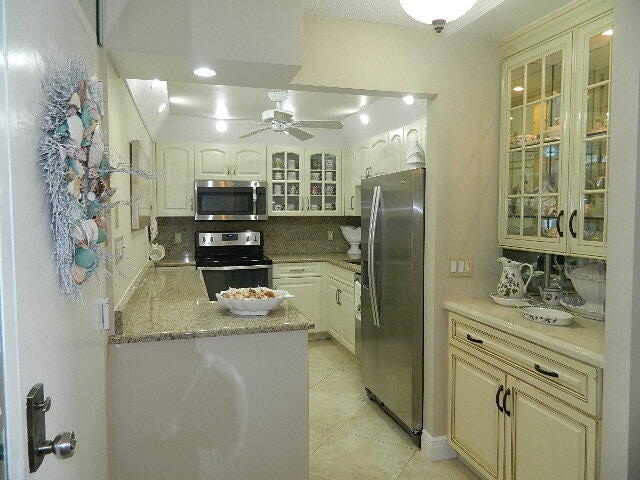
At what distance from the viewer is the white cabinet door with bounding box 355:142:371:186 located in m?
4.48

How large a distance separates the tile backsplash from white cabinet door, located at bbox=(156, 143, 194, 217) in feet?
1.13

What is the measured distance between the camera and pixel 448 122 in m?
2.55

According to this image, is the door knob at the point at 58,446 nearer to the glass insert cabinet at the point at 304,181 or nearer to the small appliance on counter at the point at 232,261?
the small appliance on counter at the point at 232,261

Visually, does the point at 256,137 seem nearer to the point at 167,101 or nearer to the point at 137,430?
the point at 167,101

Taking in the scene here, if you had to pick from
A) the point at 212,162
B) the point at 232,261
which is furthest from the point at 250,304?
the point at 212,162

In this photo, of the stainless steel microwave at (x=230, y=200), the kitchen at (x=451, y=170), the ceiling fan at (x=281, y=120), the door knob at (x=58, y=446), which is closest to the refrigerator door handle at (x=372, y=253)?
the kitchen at (x=451, y=170)

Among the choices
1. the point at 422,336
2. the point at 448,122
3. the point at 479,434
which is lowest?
the point at 479,434

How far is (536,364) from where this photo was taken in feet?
6.22

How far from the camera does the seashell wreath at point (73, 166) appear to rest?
3.21 ft

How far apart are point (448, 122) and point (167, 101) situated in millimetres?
2494

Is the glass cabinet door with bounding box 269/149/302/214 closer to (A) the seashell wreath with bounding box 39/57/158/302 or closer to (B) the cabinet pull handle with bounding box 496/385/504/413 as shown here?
(B) the cabinet pull handle with bounding box 496/385/504/413

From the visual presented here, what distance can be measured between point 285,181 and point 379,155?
123cm

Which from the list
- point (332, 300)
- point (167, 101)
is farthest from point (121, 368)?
point (332, 300)

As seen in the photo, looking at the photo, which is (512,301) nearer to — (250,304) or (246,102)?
(250,304)
